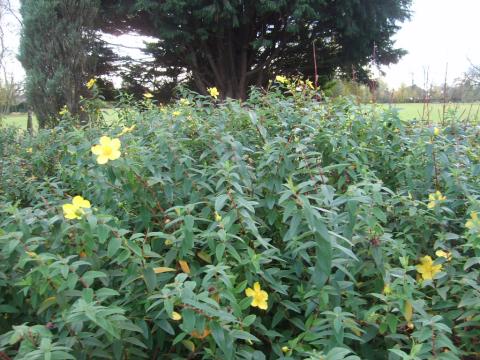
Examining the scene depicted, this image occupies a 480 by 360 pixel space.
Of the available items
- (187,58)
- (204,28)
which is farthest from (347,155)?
(187,58)

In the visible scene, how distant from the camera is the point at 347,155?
6.41 ft

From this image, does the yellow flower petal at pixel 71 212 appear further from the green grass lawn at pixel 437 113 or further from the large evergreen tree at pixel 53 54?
the large evergreen tree at pixel 53 54

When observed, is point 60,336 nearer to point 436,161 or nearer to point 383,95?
point 436,161

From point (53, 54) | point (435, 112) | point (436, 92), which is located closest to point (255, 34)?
point (53, 54)

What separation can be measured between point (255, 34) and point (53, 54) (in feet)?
16.2

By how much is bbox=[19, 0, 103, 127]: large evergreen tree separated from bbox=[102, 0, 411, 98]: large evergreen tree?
1.82 meters

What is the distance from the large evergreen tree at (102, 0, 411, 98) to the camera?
8.27 metres

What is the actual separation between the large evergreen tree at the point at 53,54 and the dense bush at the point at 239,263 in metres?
5.20

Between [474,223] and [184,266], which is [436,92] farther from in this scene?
[184,266]

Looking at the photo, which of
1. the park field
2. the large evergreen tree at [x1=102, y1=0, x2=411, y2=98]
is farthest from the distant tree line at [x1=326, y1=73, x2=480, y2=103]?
the large evergreen tree at [x1=102, y1=0, x2=411, y2=98]

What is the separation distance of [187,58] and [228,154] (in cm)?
837

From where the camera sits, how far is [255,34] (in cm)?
991

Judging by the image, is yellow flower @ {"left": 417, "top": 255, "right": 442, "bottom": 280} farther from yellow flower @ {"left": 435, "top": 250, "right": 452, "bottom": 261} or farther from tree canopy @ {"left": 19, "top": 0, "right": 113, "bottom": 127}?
tree canopy @ {"left": 19, "top": 0, "right": 113, "bottom": 127}

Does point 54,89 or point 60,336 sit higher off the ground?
point 54,89
